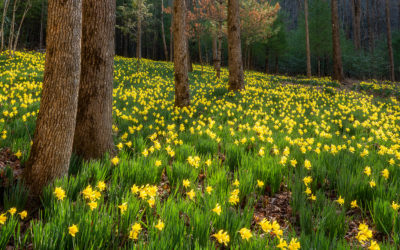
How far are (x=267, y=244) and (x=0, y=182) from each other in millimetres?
2654

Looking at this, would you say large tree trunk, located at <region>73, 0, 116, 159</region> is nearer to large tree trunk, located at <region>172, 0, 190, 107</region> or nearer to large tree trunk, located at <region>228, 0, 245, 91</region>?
large tree trunk, located at <region>172, 0, 190, 107</region>

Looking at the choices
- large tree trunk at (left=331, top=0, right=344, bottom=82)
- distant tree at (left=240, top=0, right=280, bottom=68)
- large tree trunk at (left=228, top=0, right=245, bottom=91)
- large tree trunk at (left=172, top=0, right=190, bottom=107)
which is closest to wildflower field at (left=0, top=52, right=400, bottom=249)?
large tree trunk at (left=172, top=0, right=190, bottom=107)

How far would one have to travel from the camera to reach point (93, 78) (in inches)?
132

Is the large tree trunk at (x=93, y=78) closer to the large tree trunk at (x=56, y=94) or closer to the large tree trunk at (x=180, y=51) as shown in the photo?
the large tree trunk at (x=56, y=94)

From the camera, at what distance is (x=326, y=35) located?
107ft

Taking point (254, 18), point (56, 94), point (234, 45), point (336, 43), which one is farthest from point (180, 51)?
point (254, 18)

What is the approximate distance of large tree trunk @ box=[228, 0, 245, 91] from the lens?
10.4 metres

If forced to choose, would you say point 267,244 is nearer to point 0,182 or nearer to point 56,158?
point 56,158

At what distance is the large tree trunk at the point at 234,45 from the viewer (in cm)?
1039

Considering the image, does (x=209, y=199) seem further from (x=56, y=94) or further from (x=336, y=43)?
(x=336, y=43)

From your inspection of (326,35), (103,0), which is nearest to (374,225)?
(103,0)

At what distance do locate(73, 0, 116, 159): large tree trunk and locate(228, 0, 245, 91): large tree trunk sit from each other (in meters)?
7.72

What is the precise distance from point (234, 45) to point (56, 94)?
9.20 m

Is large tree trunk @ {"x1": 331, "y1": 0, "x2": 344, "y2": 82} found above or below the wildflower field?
above
